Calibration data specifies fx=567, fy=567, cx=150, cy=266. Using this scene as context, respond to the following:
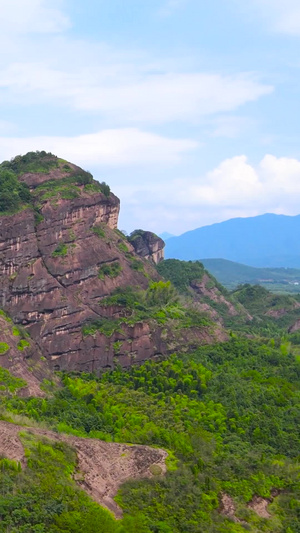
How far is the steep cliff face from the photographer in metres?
37.9

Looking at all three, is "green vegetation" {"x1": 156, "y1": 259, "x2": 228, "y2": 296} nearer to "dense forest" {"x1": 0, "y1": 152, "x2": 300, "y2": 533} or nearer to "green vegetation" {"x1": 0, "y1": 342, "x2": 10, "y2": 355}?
"dense forest" {"x1": 0, "y1": 152, "x2": 300, "y2": 533}

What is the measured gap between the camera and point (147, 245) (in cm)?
7238

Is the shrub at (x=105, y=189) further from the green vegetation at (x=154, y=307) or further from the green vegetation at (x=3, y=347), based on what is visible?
the green vegetation at (x=3, y=347)

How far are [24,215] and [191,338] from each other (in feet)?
48.2

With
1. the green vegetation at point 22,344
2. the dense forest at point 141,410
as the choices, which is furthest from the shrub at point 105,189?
the green vegetation at point 22,344

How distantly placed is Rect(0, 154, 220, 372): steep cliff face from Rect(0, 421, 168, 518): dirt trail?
38.7ft

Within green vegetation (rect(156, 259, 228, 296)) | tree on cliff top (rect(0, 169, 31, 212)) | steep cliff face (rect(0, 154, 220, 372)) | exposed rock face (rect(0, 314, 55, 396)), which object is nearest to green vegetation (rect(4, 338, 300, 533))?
exposed rock face (rect(0, 314, 55, 396))

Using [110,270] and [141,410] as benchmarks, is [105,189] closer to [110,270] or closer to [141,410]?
[110,270]

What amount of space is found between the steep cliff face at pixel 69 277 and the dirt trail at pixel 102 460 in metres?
11.8

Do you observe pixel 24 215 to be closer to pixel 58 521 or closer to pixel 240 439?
pixel 240 439

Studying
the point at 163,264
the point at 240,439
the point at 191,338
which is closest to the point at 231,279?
the point at 163,264

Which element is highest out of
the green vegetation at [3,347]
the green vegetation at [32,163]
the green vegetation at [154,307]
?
the green vegetation at [32,163]

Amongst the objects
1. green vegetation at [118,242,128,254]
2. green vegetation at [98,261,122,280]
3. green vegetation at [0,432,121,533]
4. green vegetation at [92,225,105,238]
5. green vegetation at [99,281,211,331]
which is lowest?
green vegetation at [0,432,121,533]

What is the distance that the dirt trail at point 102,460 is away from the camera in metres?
22.6
